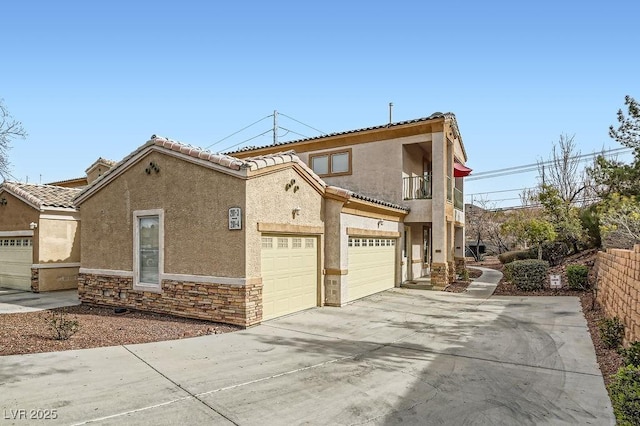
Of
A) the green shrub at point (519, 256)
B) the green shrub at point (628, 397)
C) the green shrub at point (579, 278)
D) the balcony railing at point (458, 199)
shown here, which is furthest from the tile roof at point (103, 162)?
the green shrub at point (519, 256)

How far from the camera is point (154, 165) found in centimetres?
1105

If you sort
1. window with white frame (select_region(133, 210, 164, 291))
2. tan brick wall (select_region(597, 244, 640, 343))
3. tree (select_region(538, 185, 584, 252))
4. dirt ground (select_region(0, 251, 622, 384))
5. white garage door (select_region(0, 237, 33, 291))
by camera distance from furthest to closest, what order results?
tree (select_region(538, 185, 584, 252)) → white garage door (select_region(0, 237, 33, 291)) → window with white frame (select_region(133, 210, 164, 291)) → dirt ground (select_region(0, 251, 622, 384)) → tan brick wall (select_region(597, 244, 640, 343))

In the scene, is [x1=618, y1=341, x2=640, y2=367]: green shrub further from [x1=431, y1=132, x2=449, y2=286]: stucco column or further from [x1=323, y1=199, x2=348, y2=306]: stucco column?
[x1=431, y1=132, x2=449, y2=286]: stucco column

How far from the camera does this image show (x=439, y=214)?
56.1 feet

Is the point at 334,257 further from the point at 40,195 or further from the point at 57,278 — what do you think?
the point at 40,195

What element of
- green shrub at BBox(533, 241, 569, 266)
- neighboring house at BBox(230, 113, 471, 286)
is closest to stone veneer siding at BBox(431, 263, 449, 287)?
neighboring house at BBox(230, 113, 471, 286)

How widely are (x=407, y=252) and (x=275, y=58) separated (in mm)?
10917

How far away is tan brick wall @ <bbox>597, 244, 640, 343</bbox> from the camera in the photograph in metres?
6.67

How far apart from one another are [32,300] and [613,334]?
16.8 m

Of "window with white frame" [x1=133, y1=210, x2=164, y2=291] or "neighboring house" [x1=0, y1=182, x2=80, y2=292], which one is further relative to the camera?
"neighboring house" [x1=0, y1=182, x2=80, y2=292]

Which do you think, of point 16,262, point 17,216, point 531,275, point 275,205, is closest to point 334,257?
point 275,205

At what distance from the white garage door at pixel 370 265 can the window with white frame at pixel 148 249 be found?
606 cm

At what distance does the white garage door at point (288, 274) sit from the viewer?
33.4 feet

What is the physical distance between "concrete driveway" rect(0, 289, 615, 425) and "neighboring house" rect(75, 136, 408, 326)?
56.7 inches
